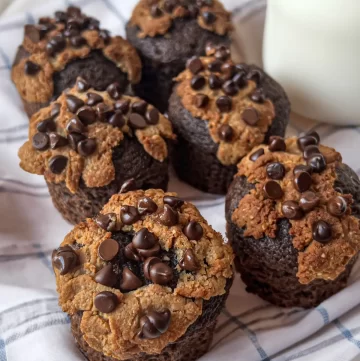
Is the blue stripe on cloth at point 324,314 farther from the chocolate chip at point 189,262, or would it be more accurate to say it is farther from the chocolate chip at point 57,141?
the chocolate chip at point 57,141

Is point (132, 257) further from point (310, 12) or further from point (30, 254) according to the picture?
point (310, 12)

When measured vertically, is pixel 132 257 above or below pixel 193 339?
above

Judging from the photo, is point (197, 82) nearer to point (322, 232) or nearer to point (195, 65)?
point (195, 65)

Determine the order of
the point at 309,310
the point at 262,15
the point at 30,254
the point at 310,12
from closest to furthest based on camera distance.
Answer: the point at 309,310 → the point at 30,254 → the point at 310,12 → the point at 262,15

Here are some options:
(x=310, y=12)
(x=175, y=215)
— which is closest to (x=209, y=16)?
(x=310, y=12)

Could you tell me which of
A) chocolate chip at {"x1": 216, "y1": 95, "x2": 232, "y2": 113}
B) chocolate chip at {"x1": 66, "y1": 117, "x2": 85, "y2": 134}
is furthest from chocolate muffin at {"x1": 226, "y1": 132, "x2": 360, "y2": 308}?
chocolate chip at {"x1": 66, "y1": 117, "x2": 85, "y2": 134}

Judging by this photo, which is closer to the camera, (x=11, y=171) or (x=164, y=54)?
(x=11, y=171)

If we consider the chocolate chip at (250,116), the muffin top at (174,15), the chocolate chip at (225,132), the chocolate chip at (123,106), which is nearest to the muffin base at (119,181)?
the chocolate chip at (123,106)
